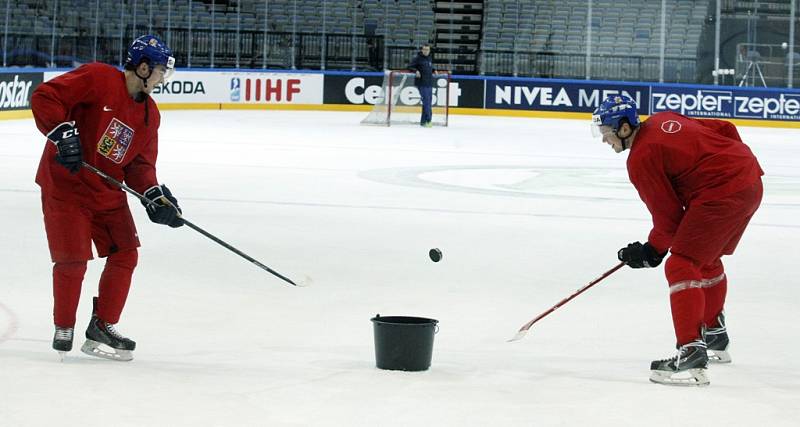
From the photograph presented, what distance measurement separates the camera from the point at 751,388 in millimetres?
4824

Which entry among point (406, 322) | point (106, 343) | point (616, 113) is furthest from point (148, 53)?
point (616, 113)

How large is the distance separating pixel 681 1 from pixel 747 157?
816 inches

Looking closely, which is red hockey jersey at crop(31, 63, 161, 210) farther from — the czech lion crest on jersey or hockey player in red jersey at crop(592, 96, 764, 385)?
hockey player in red jersey at crop(592, 96, 764, 385)

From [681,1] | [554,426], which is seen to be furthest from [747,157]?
[681,1]

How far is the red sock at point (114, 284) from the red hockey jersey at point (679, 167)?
1.95m

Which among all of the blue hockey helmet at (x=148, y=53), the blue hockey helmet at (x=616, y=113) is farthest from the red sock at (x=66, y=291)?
the blue hockey helmet at (x=616, y=113)

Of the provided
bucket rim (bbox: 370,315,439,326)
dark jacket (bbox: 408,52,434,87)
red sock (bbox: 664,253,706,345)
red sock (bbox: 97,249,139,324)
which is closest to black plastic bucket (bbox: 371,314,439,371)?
bucket rim (bbox: 370,315,439,326)

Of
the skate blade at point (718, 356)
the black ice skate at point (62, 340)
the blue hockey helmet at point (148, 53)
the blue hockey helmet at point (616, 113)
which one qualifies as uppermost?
the blue hockey helmet at point (148, 53)

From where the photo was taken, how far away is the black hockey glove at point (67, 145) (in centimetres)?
482

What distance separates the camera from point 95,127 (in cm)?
509

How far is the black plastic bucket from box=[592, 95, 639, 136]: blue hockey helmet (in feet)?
3.21

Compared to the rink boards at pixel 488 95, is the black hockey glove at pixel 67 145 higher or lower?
higher

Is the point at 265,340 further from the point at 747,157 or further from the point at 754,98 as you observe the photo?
the point at 754,98

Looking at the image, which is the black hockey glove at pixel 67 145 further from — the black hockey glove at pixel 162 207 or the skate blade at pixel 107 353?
the skate blade at pixel 107 353
